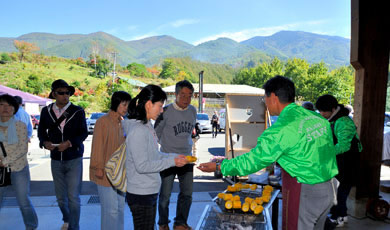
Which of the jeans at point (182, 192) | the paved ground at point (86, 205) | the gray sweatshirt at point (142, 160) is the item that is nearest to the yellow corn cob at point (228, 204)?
the gray sweatshirt at point (142, 160)

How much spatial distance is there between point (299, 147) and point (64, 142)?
2.59 m

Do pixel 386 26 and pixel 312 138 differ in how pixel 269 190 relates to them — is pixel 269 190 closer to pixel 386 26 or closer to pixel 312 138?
pixel 312 138

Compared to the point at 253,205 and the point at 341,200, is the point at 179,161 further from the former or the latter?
the point at 341,200

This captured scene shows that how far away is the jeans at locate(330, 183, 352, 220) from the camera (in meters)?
3.90

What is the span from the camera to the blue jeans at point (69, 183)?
3.32 m

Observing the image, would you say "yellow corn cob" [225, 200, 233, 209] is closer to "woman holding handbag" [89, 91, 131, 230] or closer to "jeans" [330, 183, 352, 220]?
"woman holding handbag" [89, 91, 131, 230]

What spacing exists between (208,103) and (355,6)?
39825mm

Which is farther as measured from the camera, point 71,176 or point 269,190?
point 71,176

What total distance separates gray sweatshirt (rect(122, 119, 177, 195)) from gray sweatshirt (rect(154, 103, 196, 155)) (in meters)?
1.40

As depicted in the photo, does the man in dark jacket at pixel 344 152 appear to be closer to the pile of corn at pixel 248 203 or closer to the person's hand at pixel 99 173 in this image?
the pile of corn at pixel 248 203

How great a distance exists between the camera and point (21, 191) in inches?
126

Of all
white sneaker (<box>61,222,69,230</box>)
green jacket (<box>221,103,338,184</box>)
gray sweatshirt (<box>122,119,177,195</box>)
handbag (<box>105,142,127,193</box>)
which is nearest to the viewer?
green jacket (<box>221,103,338,184</box>)

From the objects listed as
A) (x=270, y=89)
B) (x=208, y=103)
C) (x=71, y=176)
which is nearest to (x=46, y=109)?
(x=71, y=176)

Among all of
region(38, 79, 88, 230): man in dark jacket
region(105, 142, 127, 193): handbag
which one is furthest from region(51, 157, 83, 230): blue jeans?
region(105, 142, 127, 193): handbag
